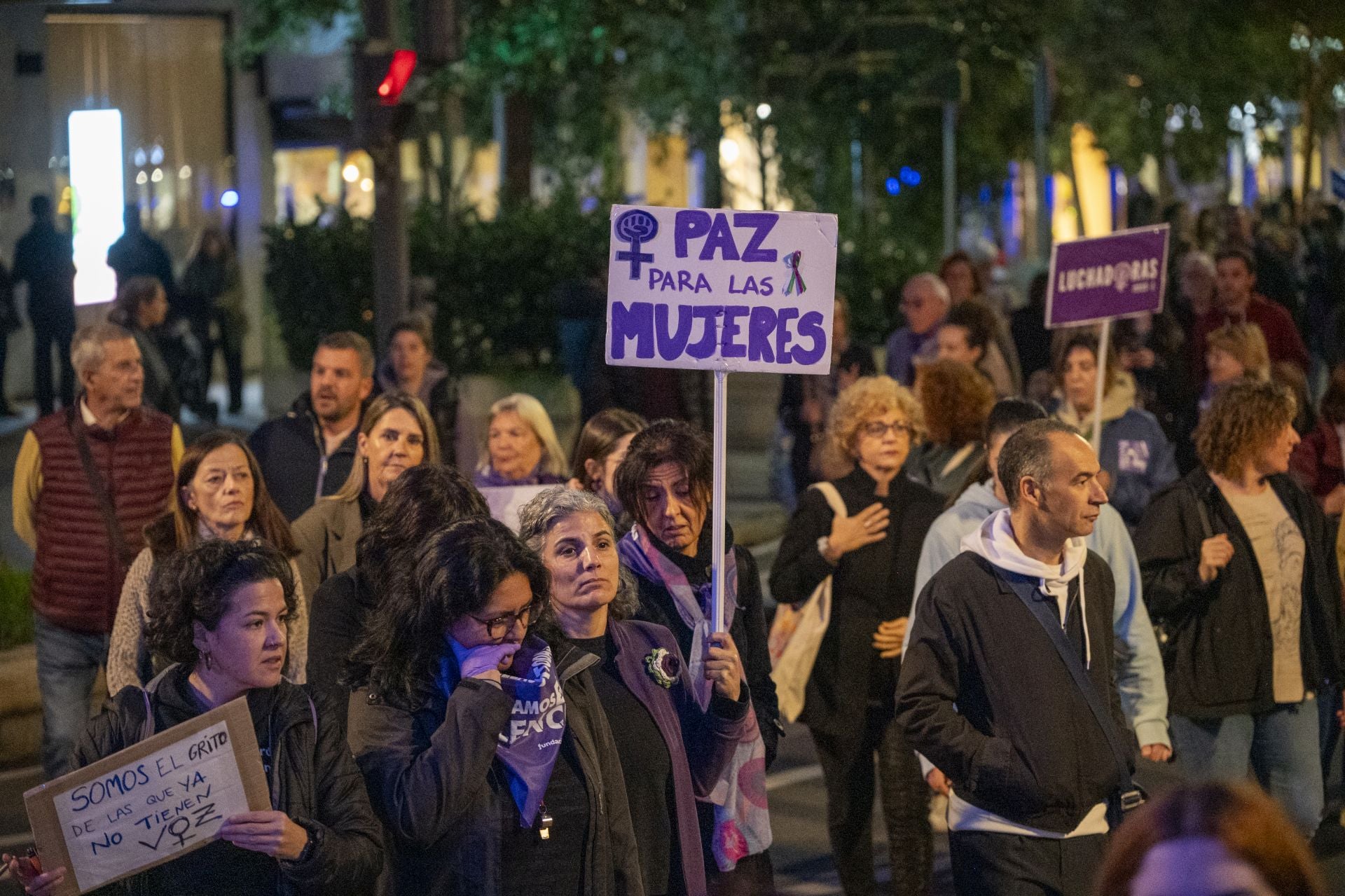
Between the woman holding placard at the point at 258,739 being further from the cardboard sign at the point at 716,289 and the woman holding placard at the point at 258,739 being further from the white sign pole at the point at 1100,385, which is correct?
the white sign pole at the point at 1100,385

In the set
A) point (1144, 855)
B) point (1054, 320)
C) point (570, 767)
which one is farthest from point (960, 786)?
point (1054, 320)

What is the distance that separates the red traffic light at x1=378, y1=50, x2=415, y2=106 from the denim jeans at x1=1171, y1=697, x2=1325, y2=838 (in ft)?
20.6

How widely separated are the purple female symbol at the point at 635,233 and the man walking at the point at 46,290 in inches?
467

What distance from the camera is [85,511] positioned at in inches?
297

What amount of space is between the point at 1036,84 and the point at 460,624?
51.6ft

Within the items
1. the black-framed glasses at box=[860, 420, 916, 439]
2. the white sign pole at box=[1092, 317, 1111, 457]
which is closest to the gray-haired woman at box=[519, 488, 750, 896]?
the black-framed glasses at box=[860, 420, 916, 439]

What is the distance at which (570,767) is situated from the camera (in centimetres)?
436

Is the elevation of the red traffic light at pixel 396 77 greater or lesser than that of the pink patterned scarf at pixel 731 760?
greater

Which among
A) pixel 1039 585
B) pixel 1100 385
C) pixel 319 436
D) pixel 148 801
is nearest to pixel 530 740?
pixel 148 801

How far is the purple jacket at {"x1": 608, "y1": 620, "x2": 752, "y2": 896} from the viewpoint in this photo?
481 centimetres

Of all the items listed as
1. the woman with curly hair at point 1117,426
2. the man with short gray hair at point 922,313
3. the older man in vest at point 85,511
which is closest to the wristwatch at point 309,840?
the older man in vest at point 85,511

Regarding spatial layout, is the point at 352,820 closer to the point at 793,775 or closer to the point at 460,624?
the point at 460,624

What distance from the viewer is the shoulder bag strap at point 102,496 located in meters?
7.54

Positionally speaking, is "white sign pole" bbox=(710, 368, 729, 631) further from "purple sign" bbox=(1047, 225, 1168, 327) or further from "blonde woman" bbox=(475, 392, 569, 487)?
"purple sign" bbox=(1047, 225, 1168, 327)
